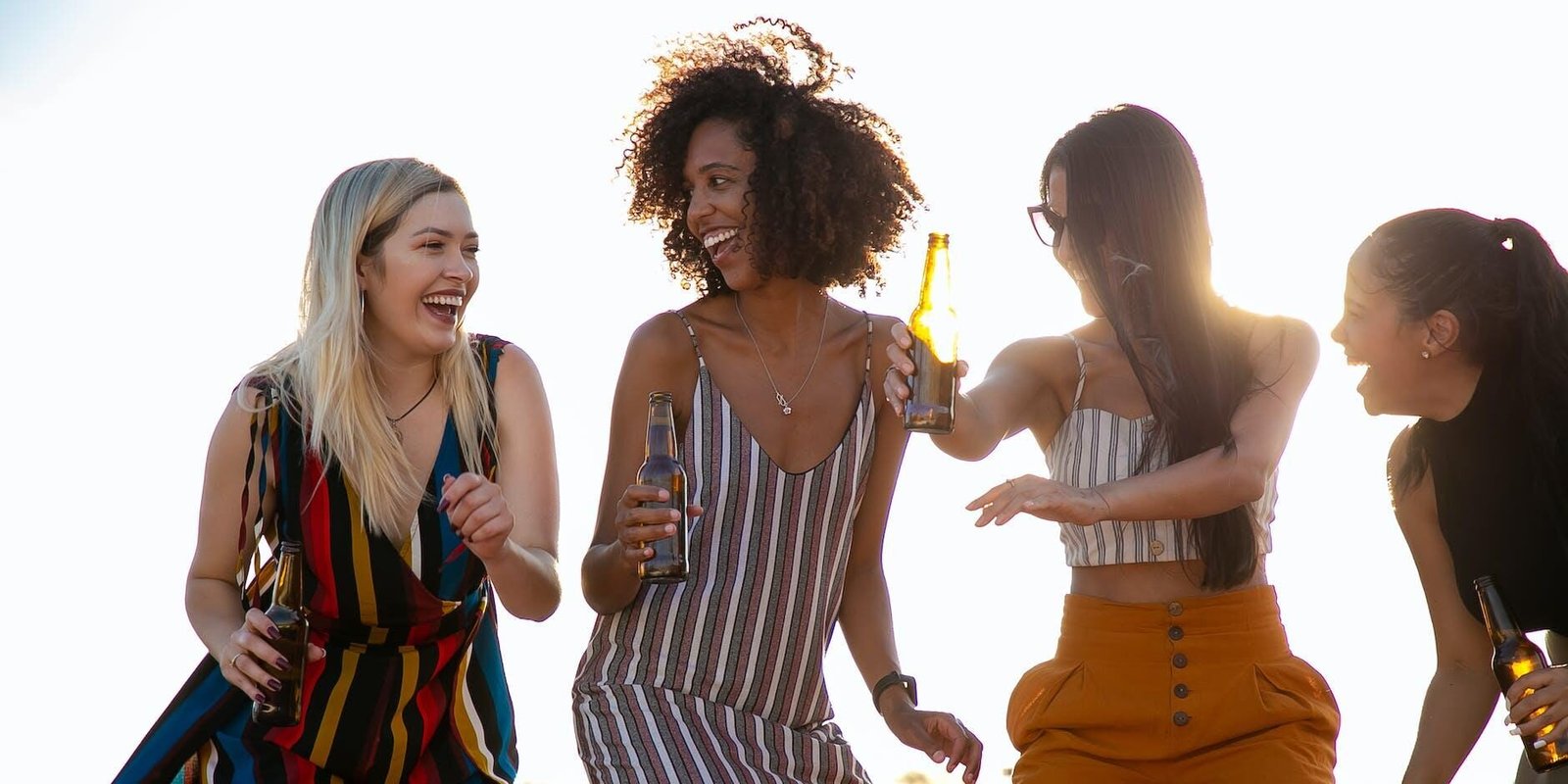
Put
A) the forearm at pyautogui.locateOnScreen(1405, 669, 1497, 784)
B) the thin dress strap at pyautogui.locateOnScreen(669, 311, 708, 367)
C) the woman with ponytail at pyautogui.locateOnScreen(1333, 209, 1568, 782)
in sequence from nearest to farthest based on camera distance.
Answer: the woman with ponytail at pyautogui.locateOnScreen(1333, 209, 1568, 782) → the forearm at pyautogui.locateOnScreen(1405, 669, 1497, 784) → the thin dress strap at pyautogui.locateOnScreen(669, 311, 708, 367)

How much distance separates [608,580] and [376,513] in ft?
2.15

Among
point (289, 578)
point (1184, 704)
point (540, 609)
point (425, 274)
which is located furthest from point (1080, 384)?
point (289, 578)

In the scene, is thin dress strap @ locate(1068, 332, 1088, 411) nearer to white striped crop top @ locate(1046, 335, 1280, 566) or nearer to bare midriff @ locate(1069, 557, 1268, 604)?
white striped crop top @ locate(1046, 335, 1280, 566)

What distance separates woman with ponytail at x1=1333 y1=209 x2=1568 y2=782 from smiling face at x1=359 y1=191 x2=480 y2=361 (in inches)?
95.0

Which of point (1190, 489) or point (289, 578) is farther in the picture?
point (289, 578)

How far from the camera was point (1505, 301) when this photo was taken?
457cm

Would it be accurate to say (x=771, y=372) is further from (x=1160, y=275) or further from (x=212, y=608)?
(x=212, y=608)

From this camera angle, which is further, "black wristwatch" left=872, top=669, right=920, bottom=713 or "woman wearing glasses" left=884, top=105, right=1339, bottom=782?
"black wristwatch" left=872, top=669, right=920, bottom=713

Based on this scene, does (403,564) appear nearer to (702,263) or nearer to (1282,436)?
(702,263)

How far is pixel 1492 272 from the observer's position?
15.0ft

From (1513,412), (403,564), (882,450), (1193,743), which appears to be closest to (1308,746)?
(1193,743)

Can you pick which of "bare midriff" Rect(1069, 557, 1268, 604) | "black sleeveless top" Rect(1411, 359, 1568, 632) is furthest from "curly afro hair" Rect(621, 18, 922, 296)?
"black sleeveless top" Rect(1411, 359, 1568, 632)

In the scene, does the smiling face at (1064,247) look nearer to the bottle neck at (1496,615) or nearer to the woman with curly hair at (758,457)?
the woman with curly hair at (758,457)

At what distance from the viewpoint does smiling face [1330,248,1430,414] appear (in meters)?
4.61
